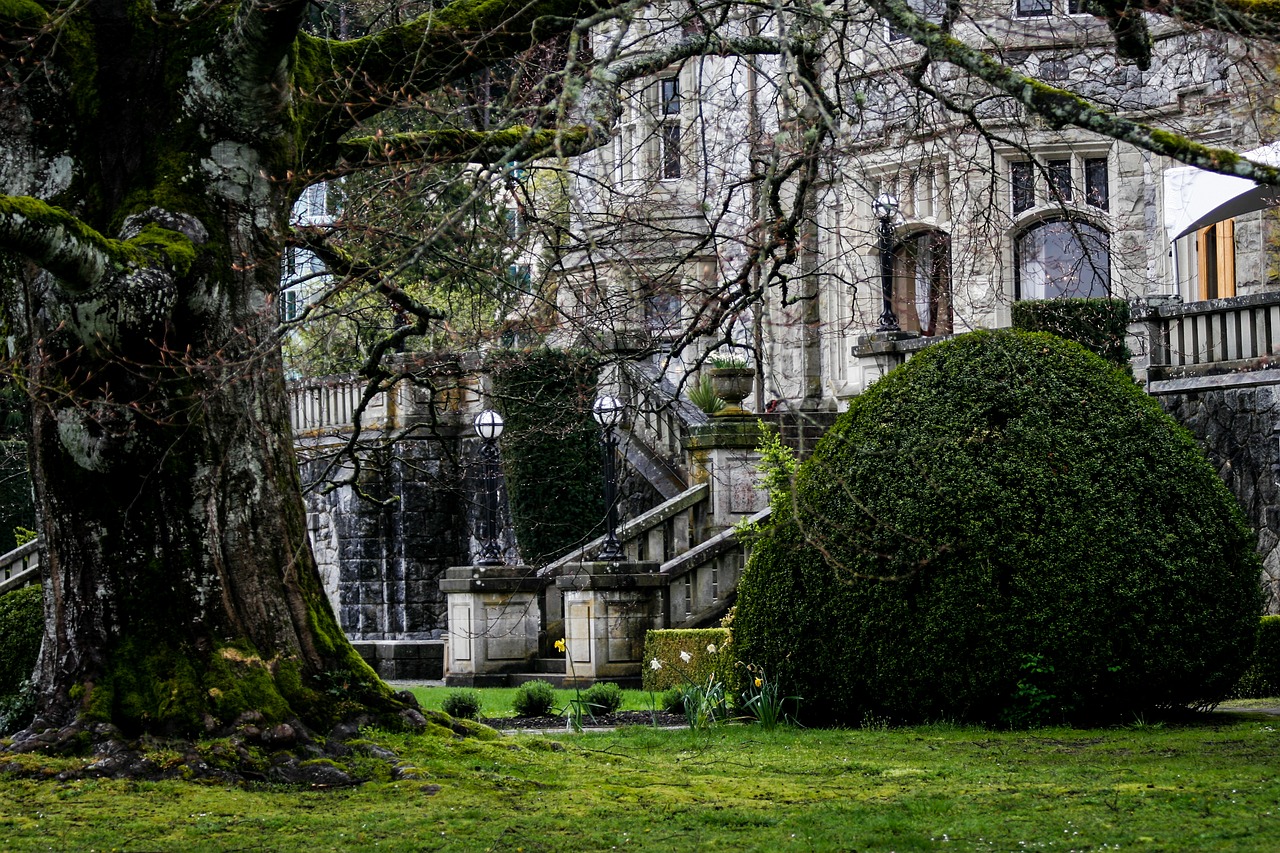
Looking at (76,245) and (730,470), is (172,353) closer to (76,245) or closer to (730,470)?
(76,245)

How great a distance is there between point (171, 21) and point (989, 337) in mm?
5942

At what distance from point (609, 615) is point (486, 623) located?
2098 millimetres

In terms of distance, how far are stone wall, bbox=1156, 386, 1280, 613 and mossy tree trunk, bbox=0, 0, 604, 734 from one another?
9.85 m

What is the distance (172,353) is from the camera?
802cm

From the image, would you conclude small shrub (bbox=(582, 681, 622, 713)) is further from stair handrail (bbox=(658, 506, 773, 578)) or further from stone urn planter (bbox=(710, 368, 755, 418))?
stone urn planter (bbox=(710, 368, 755, 418))

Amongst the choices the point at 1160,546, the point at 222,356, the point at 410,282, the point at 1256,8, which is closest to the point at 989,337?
the point at 1160,546

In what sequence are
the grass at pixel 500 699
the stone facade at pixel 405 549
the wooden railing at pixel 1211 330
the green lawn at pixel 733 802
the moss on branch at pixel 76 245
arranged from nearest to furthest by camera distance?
the green lawn at pixel 733 802, the moss on branch at pixel 76 245, the grass at pixel 500 699, the wooden railing at pixel 1211 330, the stone facade at pixel 405 549

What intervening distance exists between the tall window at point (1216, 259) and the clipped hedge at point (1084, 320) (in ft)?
19.3

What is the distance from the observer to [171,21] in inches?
338

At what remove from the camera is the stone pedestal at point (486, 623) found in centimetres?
1839

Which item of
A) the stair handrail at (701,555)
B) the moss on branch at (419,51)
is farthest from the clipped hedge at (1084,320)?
the moss on branch at (419,51)

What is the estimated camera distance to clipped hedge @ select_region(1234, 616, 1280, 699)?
13266 mm

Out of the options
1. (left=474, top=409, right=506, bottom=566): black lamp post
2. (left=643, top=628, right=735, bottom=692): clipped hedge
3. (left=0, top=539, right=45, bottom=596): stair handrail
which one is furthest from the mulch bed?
(left=0, top=539, right=45, bottom=596): stair handrail

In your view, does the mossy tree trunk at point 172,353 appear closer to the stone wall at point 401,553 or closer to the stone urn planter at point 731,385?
the stone urn planter at point 731,385
